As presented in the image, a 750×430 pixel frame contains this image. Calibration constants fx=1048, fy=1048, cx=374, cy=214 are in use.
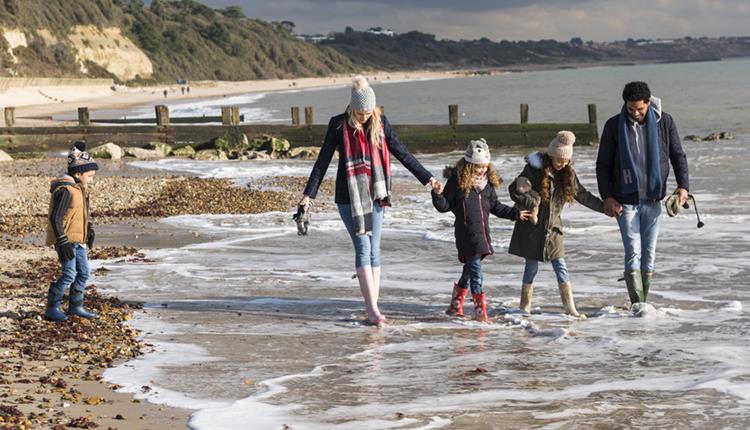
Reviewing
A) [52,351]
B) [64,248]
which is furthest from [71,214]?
[52,351]

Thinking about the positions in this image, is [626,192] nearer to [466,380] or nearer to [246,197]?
[466,380]

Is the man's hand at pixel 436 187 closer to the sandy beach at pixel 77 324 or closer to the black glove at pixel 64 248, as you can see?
the sandy beach at pixel 77 324

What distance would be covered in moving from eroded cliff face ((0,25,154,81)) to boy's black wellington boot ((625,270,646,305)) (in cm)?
7943

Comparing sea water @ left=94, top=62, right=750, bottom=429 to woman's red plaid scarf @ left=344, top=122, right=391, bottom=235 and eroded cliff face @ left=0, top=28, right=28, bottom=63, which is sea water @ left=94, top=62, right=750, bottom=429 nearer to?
woman's red plaid scarf @ left=344, top=122, right=391, bottom=235

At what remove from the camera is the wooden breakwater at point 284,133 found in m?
31.5

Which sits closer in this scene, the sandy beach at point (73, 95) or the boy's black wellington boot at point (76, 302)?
the boy's black wellington boot at point (76, 302)

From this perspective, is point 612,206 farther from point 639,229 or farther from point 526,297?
point 526,297

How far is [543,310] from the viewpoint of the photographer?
860cm

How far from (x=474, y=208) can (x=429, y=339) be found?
114 cm

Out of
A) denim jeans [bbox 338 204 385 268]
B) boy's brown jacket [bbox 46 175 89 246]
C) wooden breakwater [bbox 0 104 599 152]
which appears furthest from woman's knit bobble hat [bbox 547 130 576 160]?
wooden breakwater [bbox 0 104 599 152]

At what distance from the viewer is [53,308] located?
25.7ft

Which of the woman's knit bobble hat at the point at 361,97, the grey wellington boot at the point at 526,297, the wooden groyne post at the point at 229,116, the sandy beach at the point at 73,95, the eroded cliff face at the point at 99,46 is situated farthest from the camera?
the eroded cliff face at the point at 99,46

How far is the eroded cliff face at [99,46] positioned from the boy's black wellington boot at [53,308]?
257 feet

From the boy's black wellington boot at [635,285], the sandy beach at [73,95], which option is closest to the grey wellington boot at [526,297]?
the boy's black wellington boot at [635,285]
